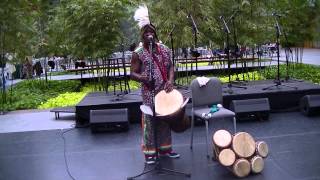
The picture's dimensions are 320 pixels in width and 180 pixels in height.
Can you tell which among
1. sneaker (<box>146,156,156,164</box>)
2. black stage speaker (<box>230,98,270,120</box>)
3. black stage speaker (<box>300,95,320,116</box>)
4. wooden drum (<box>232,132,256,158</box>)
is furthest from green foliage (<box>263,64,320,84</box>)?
wooden drum (<box>232,132,256,158</box>)

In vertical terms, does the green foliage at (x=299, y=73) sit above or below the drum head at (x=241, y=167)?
above

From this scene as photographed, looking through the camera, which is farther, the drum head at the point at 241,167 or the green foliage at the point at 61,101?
the green foliage at the point at 61,101

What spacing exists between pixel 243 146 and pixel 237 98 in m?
2.78

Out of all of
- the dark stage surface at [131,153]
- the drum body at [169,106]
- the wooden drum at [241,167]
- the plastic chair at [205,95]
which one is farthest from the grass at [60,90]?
the wooden drum at [241,167]

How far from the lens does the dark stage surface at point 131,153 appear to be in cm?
473

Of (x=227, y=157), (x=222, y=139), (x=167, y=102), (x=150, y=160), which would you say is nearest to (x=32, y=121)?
(x=150, y=160)

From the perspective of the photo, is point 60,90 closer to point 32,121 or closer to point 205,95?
point 32,121

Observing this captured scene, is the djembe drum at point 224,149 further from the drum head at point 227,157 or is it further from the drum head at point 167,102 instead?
the drum head at point 167,102

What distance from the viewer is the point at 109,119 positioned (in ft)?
21.9

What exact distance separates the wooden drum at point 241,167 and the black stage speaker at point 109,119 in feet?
8.60

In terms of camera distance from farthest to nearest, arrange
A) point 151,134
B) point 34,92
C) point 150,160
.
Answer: point 34,92 < point 150,160 < point 151,134

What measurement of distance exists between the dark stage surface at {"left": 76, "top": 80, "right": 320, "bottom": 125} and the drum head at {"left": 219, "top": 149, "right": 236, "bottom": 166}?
2764 millimetres

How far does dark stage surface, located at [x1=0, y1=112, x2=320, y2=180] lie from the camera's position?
15.5 feet

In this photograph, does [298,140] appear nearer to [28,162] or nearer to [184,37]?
[28,162]
